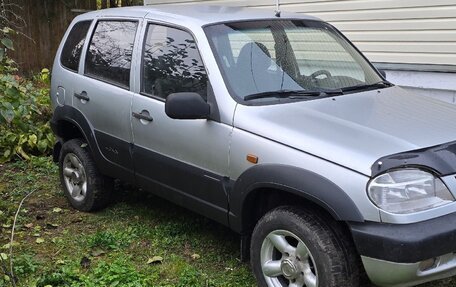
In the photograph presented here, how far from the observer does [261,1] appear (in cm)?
841

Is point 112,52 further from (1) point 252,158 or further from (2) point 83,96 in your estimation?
(1) point 252,158

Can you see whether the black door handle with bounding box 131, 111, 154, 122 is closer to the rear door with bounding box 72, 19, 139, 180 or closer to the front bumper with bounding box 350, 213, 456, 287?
the rear door with bounding box 72, 19, 139, 180

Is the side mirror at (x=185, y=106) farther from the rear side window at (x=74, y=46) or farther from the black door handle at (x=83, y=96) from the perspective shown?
the rear side window at (x=74, y=46)

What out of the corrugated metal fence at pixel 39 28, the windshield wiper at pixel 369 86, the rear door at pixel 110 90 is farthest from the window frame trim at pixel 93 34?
the corrugated metal fence at pixel 39 28

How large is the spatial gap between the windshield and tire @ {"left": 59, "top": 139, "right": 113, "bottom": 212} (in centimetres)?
185

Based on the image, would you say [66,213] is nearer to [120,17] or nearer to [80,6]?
[120,17]

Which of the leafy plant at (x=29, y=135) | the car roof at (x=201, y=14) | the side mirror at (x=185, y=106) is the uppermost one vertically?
the car roof at (x=201, y=14)

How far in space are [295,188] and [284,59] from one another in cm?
130

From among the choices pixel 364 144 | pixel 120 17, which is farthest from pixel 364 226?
pixel 120 17

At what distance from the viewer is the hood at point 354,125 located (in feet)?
9.87

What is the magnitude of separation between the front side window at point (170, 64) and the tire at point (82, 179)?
1138 millimetres

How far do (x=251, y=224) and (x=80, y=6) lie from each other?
11.7m

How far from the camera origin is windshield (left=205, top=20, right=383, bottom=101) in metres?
3.83

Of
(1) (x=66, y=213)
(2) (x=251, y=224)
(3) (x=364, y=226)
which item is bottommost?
(1) (x=66, y=213)
